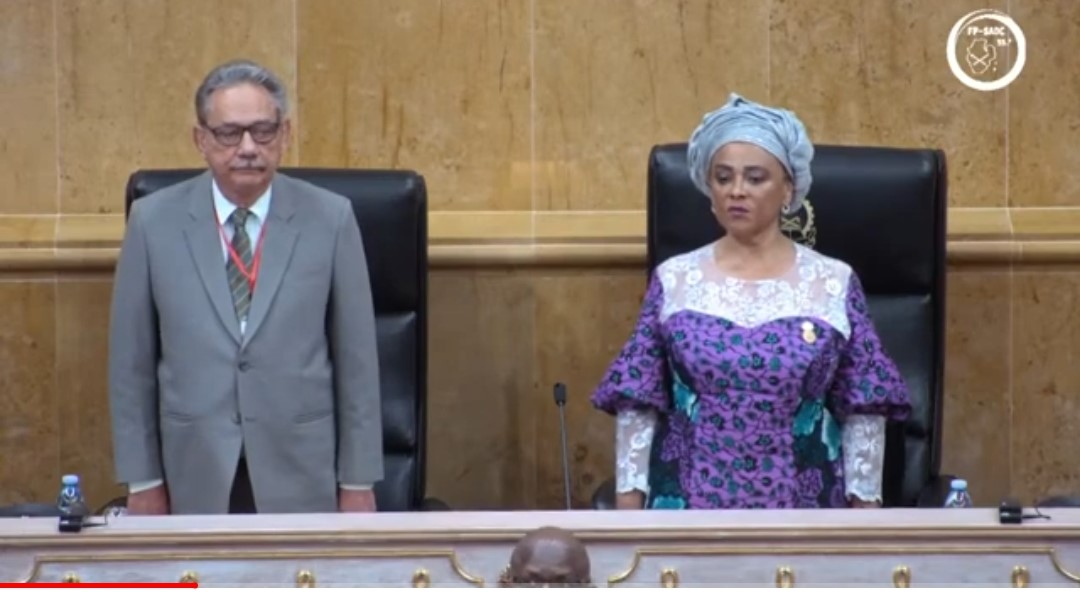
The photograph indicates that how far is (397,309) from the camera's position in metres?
5.25

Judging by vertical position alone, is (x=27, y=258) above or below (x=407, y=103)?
below

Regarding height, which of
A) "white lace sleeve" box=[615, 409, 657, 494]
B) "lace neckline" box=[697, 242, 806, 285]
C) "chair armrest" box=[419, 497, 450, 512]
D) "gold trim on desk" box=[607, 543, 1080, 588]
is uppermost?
"lace neckline" box=[697, 242, 806, 285]

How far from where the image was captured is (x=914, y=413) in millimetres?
5230

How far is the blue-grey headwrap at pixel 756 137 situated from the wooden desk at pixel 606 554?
1.09 m

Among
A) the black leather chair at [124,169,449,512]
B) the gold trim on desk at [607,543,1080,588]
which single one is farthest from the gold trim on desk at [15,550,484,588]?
the black leather chair at [124,169,449,512]

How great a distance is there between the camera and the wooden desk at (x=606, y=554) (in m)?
3.72

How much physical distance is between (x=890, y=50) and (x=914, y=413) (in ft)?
4.16

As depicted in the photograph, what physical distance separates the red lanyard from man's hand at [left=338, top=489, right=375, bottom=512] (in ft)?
1.43

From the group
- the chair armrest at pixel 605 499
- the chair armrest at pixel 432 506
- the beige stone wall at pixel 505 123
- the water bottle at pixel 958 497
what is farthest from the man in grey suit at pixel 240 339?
the beige stone wall at pixel 505 123

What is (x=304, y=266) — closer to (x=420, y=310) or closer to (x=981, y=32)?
(x=420, y=310)

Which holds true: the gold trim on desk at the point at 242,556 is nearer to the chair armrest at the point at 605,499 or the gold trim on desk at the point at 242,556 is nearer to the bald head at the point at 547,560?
the bald head at the point at 547,560

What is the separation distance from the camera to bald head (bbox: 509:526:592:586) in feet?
10.4

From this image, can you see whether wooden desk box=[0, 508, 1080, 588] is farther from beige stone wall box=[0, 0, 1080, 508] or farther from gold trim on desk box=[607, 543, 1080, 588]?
beige stone wall box=[0, 0, 1080, 508]

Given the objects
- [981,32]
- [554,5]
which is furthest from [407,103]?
[981,32]
